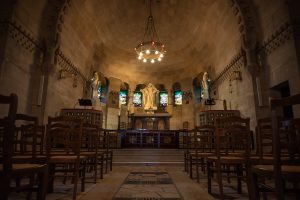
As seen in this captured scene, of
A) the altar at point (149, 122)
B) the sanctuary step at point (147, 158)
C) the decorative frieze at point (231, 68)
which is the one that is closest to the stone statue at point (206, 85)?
the decorative frieze at point (231, 68)

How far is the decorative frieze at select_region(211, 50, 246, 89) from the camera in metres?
8.68

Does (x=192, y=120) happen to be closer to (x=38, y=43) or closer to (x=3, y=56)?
(x=38, y=43)

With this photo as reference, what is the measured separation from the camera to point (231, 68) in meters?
10.0

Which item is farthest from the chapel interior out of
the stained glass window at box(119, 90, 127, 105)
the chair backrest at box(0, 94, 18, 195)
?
the stained glass window at box(119, 90, 127, 105)

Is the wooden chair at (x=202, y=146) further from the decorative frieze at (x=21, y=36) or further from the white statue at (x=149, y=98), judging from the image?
the white statue at (x=149, y=98)

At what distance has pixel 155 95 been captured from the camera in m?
15.6

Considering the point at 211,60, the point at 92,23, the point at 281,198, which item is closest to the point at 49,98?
the point at 92,23

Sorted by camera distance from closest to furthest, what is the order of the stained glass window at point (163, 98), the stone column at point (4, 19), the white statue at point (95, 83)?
1. the stone column at point (4, 19)
2. the white statue at point (95, 83)
3. the stained glass window at point (163, 98)

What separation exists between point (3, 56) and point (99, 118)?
16.7 feet

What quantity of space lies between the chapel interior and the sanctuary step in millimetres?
37

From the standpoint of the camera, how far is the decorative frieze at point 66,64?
9.11 meters

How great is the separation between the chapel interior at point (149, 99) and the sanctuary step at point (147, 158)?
4 centimetres

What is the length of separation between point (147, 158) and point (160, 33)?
10384 millimetres

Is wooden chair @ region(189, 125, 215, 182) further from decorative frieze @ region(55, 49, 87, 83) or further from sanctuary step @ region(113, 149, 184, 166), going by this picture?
decorative frieze @ region(55, 49, 87, 83)
